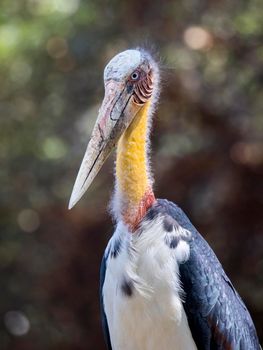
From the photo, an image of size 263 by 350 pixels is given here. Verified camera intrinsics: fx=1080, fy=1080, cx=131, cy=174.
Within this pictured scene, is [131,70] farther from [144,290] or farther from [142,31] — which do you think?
[142,31]

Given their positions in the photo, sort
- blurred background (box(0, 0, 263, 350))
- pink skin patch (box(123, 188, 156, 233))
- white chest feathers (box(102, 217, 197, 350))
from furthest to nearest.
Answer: blurred background (box(0, 0, 263, 350)), pink skin patch (box(123, 188, 156, 233)), white chest feathers (box(102, 217, 197, 350))

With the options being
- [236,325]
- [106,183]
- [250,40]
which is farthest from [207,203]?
[236,325]

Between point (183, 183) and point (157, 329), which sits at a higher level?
point (183, 183)

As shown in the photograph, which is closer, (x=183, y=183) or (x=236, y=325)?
(x=236, y=325)

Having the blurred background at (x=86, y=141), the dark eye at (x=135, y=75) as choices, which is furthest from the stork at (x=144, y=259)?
the blurred background at (x=86, y=141)

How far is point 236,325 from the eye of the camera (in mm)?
5164

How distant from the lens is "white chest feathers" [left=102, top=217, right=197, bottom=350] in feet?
16.1

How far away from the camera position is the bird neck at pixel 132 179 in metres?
5.09

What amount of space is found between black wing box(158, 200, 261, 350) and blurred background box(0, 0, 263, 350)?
14.9 ft

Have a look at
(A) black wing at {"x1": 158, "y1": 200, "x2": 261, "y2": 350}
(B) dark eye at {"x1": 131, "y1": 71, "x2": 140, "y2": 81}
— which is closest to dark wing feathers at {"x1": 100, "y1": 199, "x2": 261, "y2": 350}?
(A) black wing at {"x1": 158, "y1": 200, "x2": 261, "y2": 350}

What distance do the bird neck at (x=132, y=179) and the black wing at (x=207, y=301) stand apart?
12cm

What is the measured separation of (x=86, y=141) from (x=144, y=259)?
545cm

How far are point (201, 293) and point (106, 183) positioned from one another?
5.10 m

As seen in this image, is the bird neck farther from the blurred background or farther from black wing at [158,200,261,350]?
the blurred background
